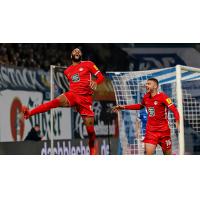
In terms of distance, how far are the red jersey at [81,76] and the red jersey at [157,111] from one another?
3.08 feet

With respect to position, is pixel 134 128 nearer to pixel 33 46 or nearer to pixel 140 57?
pixel 33 46

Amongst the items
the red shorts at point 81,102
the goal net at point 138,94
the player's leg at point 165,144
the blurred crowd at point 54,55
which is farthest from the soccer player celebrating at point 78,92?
the blurred crowd at point 54,55

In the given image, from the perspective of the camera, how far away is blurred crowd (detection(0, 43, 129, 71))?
13562 mm

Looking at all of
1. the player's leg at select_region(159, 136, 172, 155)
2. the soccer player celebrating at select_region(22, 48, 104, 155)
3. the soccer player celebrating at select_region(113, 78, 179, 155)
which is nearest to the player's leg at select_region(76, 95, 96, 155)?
the soccer player celebrating at select_region(22, 48, 104, 155)

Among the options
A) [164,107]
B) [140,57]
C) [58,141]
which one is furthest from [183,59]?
[164,107]

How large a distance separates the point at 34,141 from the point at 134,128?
9.52ft

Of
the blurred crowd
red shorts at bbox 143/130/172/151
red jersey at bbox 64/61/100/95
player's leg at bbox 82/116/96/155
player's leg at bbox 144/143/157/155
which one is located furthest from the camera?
the blurred crowd

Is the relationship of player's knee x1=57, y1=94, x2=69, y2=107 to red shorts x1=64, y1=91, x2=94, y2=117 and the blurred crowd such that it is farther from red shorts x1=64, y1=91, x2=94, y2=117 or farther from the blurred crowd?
the blurred crowd

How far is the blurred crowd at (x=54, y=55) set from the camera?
13.6 metres

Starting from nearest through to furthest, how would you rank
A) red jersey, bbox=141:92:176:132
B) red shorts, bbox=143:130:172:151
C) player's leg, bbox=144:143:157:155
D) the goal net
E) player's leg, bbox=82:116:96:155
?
player's leg, bbox=144:143:157:155 < red shorts, bbox=143:130:172:151 < red jersey, bbox=141:92:176:132 < player's leg, bbox=82:116:96:155 < the goal net

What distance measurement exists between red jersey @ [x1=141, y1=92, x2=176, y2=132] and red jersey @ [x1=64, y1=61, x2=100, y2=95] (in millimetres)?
940

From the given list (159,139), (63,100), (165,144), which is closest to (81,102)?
(63,100)

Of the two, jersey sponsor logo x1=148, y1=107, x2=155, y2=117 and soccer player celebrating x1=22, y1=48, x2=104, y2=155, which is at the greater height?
soccer player celebrating x1=22, y1=48, x2=104, y2=155

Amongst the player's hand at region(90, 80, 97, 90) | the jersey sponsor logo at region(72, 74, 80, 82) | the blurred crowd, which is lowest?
the player's hand at region(90, 80, 97, 90)
